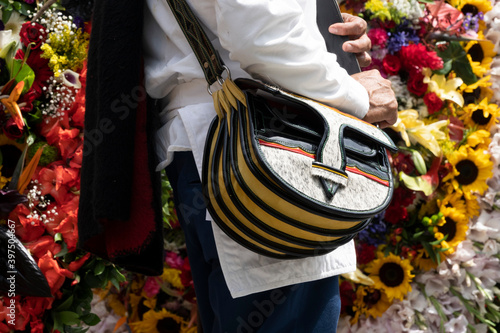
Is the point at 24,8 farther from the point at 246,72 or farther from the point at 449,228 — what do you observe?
the point at 449,228

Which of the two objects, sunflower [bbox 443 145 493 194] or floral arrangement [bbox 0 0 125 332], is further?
sunflower [bbox 443 145 493 194]

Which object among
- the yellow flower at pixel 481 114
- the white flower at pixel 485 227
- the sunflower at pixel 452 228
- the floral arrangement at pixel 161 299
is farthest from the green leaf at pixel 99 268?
the yellow flower at pixel 481 114

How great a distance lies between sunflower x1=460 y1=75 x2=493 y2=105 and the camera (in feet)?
8.34

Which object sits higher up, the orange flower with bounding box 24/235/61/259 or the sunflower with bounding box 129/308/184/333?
the orange flower with bounding box 24/235/61/259

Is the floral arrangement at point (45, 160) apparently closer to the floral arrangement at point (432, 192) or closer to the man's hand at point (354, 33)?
the man's hand at point (354, 33)

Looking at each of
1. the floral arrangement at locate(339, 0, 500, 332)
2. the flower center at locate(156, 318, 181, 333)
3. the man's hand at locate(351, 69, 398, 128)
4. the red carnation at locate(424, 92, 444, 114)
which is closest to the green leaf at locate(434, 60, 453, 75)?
the floral arrangement at locate(339, 0, 500, 332)

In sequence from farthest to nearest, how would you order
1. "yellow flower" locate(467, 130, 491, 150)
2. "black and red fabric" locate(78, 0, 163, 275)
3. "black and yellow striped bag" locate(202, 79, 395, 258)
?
"yellow flower" locate(467, 130, 491, 150) → "black and red fabric" locate(78, 0, 163, 275) → "black and yellow striped bag" locate(202, 79, 395, 258)

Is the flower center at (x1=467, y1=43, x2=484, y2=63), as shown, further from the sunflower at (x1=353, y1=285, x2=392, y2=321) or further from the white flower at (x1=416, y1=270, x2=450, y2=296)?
the sunflower at (x1=353, y1=285, x2=392, y2=321)

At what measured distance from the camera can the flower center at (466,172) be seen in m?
2.44

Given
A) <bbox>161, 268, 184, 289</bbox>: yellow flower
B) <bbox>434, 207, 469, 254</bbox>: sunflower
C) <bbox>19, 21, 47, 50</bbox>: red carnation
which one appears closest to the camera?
<bbox>19, 21, 47, 50</bbox>: red carnation

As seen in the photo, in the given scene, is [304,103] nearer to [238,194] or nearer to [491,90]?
[238,194]

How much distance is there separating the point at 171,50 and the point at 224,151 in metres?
0.33

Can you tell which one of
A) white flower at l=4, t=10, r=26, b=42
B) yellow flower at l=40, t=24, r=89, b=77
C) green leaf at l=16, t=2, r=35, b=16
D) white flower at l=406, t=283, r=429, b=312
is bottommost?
white flower at l=406, t=283, r=429, b=312

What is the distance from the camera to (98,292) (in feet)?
7.20
